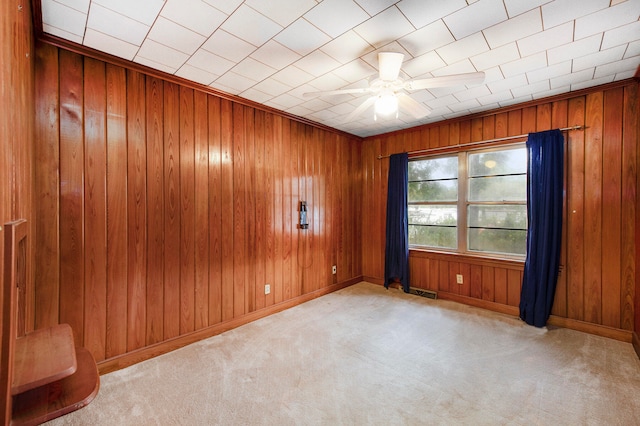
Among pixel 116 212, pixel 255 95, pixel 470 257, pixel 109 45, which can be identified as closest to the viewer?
pixel 109 45

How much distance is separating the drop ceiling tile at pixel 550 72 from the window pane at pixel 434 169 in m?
1.44

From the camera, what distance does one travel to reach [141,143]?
2453 mm

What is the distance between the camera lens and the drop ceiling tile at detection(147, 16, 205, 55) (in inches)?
74.2

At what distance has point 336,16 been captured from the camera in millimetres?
1795

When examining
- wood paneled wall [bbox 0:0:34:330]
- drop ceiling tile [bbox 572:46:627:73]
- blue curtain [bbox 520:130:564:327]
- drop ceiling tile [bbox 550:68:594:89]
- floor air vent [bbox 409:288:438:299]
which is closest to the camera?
wood paneled wall [bbox 0:0:34:330]

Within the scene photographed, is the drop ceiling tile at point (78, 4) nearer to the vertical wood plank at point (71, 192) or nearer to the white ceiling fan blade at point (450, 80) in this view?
the vertical wood plank at point (71, 192)

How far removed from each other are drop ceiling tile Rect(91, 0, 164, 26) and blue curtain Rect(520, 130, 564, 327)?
3758mm

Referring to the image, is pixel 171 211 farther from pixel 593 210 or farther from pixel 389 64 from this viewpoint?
pixel 593 210

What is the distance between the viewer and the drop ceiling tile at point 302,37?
1900mm

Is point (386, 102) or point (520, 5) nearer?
point (520, 5)

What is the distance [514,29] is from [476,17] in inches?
14.1

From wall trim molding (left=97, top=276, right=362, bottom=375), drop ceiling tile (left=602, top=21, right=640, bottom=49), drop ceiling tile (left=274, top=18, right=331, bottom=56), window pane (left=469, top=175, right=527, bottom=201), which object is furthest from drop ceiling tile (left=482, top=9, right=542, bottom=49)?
wall trim molding (left=97, top=276, right=362, bottom=375)

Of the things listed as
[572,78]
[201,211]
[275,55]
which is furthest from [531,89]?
[201,211]

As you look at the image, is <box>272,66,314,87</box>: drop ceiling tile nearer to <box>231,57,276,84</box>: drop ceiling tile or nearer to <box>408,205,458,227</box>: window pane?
<box>231,57,276,84</box>: drop ceiling tile
